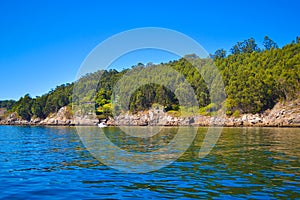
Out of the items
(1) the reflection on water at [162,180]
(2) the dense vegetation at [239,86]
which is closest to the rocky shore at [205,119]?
(2) the dense vegetation at [239,86]

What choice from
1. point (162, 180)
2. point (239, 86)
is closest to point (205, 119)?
point (239, 86)

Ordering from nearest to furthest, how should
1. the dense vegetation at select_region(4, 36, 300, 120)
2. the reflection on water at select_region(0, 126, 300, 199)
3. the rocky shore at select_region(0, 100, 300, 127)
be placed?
the reflection on water at select_region(0, 126, 300, 199) < the rocky shore at select_region(0, 100, 300, 127) < the dense vegetation at select_region(4, 36, 300, 120)

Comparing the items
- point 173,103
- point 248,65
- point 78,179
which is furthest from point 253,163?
point 248,65

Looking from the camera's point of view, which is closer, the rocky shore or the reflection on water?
the reflection on water

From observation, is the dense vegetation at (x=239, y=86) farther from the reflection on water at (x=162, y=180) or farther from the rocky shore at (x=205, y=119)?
the reflection on water at (x=162, y=180)

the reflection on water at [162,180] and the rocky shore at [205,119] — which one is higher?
the rocky shore at [205,119]

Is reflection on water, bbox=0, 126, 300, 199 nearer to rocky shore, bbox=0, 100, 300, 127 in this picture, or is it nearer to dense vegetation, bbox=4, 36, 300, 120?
rocky shore, bbox=0, 100, 300, 127

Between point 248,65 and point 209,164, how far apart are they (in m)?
152

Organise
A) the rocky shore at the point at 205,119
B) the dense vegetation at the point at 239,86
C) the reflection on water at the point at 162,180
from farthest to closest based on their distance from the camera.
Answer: the dense vegetation at the point at 239,86 → the rocky shore at the point at 205,119 → the reflection on water at the point at 162,180

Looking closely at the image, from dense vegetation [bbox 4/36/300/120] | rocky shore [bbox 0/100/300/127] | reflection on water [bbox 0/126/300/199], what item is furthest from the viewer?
dense vegetation [bbox 4/36/300/120]

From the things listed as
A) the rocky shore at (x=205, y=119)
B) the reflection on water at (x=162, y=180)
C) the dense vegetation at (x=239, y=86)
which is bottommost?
the reflection on water at (x=162, y=180)

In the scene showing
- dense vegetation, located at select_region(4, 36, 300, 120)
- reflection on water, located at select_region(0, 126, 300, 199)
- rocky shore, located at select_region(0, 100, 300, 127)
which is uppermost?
dense vegetation, located at select_region(4, 36, 300, 120)

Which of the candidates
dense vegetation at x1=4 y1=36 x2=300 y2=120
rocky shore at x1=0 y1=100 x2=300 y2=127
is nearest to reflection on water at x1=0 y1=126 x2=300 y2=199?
rocky shore at x1=0 y1=100 x2=300 y2=127

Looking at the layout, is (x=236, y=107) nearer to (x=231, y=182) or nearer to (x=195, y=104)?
(x=195, y=104)
